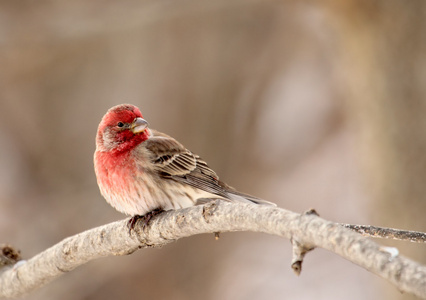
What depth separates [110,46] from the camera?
7.86m

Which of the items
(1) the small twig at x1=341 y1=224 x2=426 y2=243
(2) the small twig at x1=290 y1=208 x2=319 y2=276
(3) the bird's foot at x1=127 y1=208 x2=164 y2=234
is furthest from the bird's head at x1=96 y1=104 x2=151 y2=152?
(2) the small twig at x1=290 y1=208 x2=319 y2=276

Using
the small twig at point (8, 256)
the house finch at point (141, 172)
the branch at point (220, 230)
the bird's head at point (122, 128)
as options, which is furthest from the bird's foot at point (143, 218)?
the small twig at point (8, 256)

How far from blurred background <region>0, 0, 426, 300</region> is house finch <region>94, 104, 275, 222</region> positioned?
2466 mm

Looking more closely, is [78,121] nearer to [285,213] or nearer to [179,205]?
[179,205]

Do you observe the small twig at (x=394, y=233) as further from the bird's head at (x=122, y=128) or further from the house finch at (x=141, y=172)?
the bird's head at (x=122, y=128)

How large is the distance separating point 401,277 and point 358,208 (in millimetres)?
6503

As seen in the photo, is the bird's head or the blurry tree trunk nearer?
the bird's head

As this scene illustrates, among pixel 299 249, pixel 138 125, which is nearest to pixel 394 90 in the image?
pixel 138 125

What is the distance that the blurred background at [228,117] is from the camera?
5746 mm

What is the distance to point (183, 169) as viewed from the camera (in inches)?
154

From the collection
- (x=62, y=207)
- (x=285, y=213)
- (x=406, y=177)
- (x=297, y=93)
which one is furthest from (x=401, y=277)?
(x=297, y=93)

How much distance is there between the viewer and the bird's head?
380 cm

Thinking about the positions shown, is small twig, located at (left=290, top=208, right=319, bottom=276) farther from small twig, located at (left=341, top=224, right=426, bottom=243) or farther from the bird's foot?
the bird's foot

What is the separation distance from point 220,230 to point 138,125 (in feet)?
4.86
